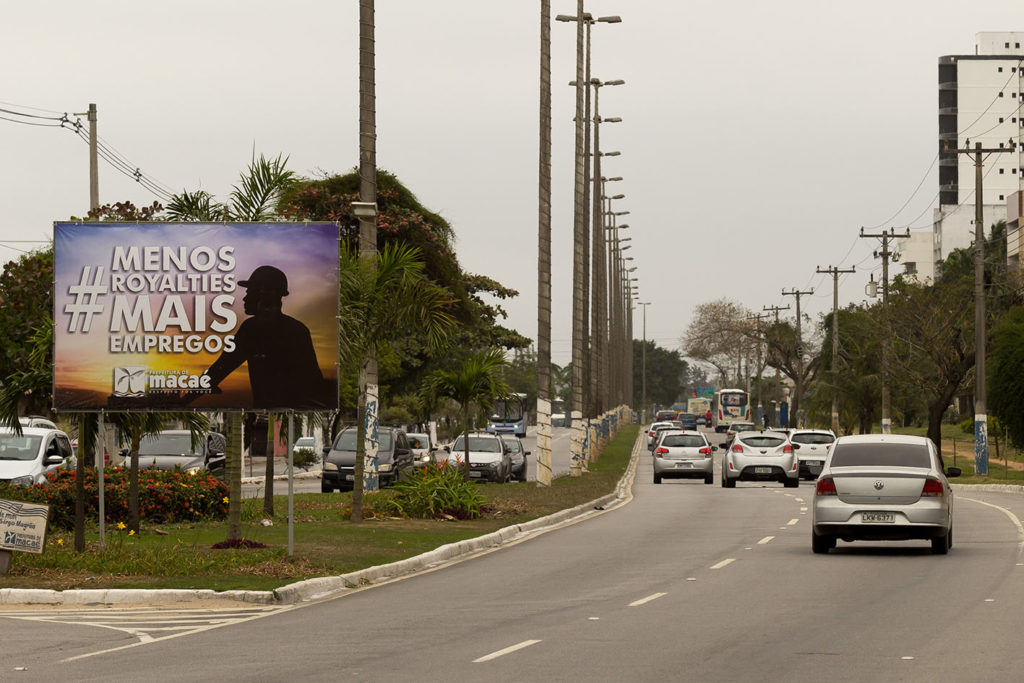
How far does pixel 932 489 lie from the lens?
21.0 metres

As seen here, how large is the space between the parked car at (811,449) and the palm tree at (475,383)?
16.7 metres

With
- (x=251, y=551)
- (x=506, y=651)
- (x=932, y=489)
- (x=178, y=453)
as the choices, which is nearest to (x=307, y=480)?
(x=178, y=453)

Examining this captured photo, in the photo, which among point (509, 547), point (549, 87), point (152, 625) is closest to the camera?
point (152, 625)

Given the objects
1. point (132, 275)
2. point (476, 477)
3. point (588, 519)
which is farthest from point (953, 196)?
point (132, 275)

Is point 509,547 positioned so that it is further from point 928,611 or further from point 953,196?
point 953,196

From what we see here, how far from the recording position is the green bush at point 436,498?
87.0 ft

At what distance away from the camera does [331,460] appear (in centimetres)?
3881

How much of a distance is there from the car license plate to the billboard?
734cm

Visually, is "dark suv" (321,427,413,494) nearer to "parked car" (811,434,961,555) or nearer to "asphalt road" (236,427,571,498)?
"asphalt road" (236,427,571,498)

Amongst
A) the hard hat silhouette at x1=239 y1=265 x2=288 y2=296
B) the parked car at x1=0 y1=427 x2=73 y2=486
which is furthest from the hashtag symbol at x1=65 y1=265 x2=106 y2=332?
the parked car at x1=0 y1=427 x2=73 y2=486

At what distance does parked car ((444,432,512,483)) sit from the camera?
146ft

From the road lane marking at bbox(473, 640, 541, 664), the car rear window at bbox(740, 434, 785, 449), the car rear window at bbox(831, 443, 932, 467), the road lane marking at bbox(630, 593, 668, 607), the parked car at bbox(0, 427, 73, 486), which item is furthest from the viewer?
the car rear window at bbox(740, 434, 785, 449)

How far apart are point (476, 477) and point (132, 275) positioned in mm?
25884

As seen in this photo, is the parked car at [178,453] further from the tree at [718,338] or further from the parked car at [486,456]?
the tree at [718,338]
